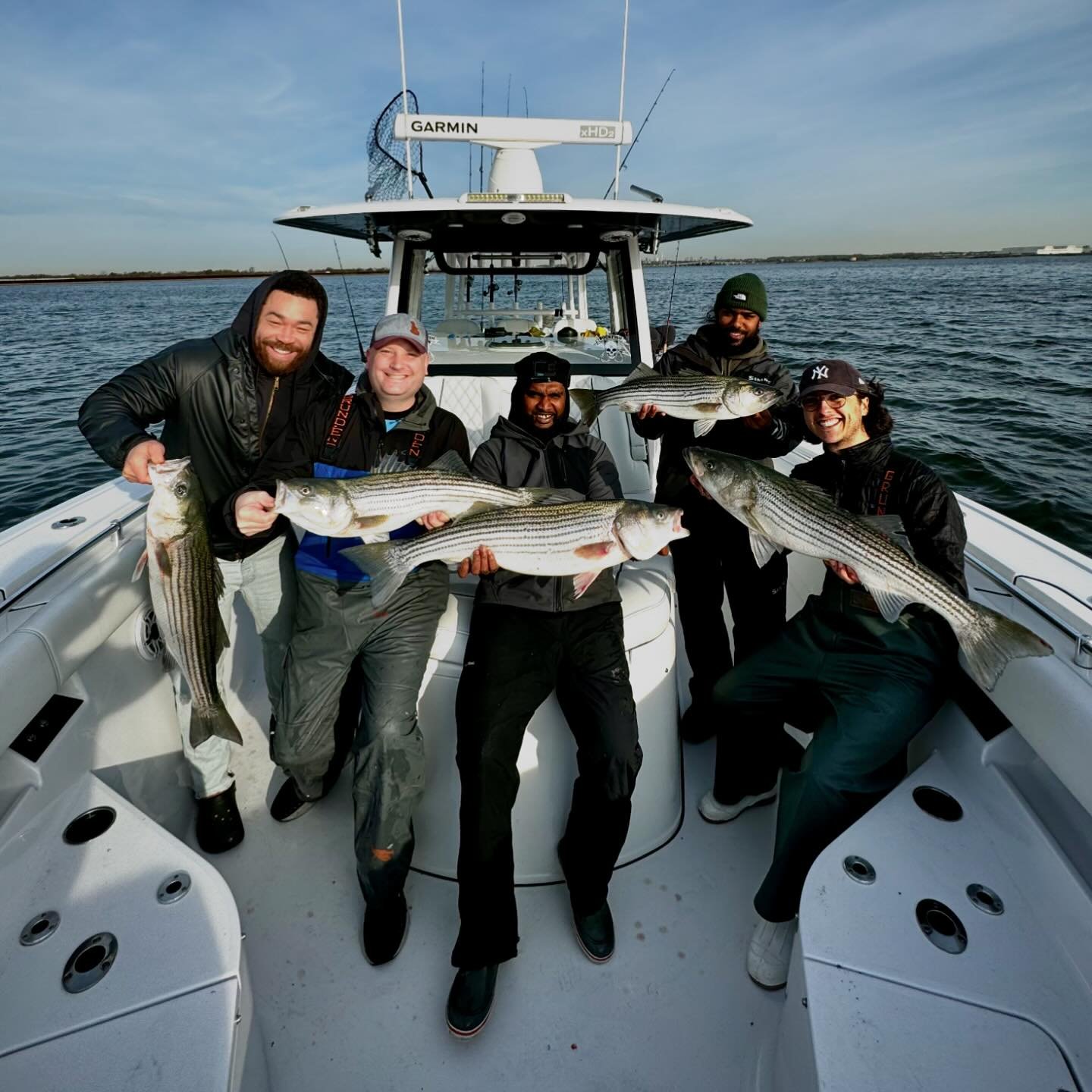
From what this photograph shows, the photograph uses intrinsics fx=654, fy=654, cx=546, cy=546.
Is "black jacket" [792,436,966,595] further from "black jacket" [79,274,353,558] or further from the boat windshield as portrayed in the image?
the boat windshield

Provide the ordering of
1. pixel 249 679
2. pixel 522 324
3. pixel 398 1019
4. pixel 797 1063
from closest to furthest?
pixel 797 1063 → pixel 398 1019 → pixel 249 679 → pixel 522 324

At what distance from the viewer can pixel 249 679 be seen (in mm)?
4422

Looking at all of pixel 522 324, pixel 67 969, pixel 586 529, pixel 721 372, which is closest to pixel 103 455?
pixel 67 969

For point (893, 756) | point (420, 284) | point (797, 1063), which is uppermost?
point (420, 284)

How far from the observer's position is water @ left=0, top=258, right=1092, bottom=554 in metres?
10.7

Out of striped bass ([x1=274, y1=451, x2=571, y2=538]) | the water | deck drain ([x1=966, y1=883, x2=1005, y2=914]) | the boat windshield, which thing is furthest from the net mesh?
the water

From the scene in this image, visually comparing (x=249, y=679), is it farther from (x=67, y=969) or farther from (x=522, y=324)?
(x=522, y=324)

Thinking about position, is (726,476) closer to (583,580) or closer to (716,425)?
(583,580)

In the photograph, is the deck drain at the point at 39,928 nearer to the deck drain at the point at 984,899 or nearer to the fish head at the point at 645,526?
the fish head at the point at 645,526

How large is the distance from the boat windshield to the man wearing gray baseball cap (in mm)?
2297

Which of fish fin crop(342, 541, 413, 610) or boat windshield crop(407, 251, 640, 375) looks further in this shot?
boat windshield crop(407, 251, 640, 375)

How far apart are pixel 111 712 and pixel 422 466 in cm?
191

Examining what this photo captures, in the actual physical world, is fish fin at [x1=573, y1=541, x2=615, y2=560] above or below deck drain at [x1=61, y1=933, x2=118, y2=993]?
above

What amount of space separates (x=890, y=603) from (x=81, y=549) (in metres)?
3.88
